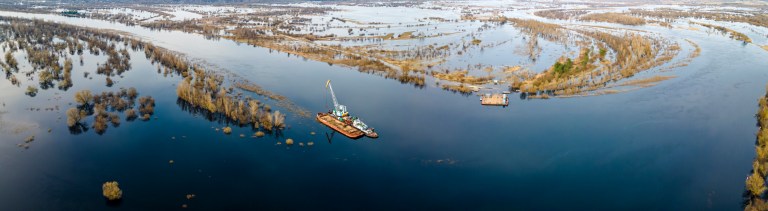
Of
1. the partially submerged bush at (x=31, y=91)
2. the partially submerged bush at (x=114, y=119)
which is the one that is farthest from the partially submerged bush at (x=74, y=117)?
the partially submerged bush at (x=31, y=91)

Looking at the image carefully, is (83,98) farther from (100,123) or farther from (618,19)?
(618,19)

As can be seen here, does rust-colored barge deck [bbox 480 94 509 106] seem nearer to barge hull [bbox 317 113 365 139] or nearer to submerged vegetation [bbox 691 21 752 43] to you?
barge hull [bbox 317 113 365 139]

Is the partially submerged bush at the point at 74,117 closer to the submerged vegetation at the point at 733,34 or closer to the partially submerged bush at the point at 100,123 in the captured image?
the partially submerged bush at the point at 100,123

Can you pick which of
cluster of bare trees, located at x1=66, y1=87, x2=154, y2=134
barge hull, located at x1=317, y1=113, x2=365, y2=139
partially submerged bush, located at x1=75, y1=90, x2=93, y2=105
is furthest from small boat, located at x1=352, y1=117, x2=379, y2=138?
partially submerged bush, located at x1=75, y1=90, x2=93, y2=105

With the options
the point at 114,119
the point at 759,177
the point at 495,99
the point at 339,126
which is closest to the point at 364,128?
the point at 339,126

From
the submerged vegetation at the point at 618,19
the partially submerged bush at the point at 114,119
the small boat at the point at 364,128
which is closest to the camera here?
the small boat at the point at 364,128

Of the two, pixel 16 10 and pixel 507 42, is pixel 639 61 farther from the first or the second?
pixel 16 10
